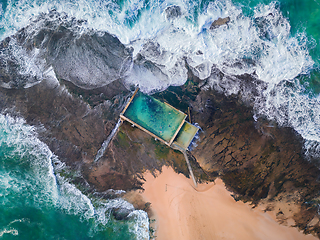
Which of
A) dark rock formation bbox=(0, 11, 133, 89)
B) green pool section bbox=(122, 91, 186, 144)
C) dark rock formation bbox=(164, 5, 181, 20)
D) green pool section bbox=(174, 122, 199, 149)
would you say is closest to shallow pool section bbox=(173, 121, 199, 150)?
green pool section bbox=(174, 122, 199, 149)

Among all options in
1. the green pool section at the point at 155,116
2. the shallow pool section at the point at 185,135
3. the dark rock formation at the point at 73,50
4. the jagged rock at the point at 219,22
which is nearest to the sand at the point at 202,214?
the shallow pool section at the point at 185,135

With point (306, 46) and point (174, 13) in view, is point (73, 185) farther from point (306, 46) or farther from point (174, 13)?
point (306, 46)

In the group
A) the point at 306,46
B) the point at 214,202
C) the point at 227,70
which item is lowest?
the point at 214,202

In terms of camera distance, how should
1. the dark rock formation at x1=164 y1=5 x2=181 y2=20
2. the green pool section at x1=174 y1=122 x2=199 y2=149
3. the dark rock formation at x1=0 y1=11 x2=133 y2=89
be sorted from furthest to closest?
the dark rock formation at x1=0 y1=11 x2=133 y2=89 < the dark rock formation at x1=164 y1=5 x2=181 y2=20 < the green pool section at x1=174 y1=122 x2=199 y2=149

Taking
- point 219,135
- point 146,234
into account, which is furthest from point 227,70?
point 146,234

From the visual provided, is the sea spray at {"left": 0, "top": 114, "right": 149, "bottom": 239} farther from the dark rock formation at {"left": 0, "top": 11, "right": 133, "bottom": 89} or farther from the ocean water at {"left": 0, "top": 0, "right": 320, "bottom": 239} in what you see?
the dark rock formation at {"left": 0, "top": 11, "right": 133, "bottom": 89}

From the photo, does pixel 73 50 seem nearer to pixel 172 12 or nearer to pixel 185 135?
pixel 172 12
